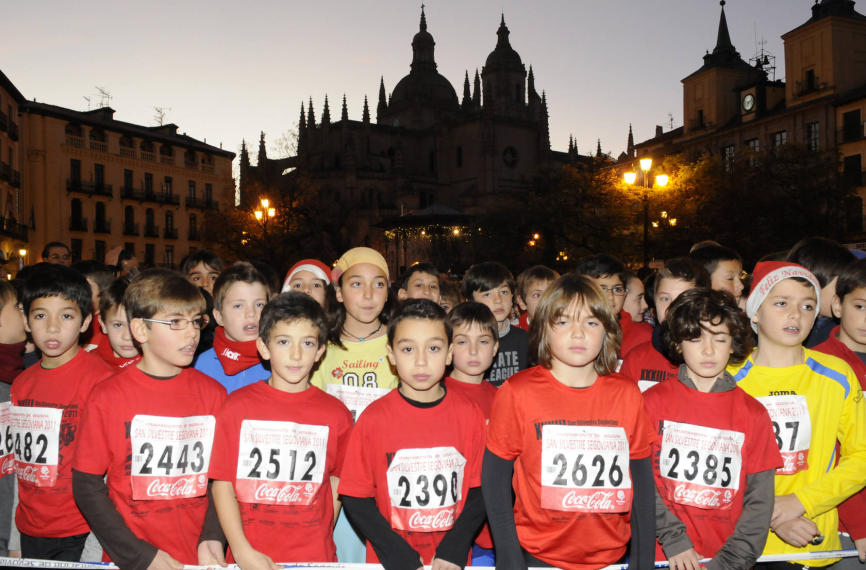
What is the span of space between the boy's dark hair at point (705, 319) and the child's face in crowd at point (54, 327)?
3859 mm

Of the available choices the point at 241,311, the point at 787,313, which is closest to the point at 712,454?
the point at 787,313

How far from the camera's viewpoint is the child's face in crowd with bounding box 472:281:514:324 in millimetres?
6316

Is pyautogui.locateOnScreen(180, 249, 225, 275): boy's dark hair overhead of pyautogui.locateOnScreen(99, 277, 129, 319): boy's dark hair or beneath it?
overhead

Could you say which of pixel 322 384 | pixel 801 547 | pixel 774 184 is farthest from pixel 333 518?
pixel 774 184

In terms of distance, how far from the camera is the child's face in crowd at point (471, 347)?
4.65m

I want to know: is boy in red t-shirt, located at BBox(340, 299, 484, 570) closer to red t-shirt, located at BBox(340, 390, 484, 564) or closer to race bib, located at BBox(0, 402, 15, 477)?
red t-shirt, located at BBox(340, 390, 484, 564)

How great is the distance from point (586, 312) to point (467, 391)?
1354 millimetres

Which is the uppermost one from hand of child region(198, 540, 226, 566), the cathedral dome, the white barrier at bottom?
the cathedral dome

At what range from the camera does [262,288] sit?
16.1ft

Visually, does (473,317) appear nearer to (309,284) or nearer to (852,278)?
(309,284)

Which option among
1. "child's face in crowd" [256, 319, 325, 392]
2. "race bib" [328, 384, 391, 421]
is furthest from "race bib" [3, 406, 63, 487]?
"race bib" [328, 384, 391, 421]

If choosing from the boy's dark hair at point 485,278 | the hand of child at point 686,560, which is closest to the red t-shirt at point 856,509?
the hand of child at point 686,560

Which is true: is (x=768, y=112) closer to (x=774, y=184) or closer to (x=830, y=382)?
(x=774, y=184)

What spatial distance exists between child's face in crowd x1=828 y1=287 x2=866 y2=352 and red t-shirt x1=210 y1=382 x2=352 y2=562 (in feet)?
11.8
